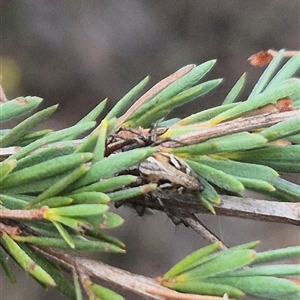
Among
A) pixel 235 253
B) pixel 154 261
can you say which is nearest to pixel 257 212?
pixel 235 253

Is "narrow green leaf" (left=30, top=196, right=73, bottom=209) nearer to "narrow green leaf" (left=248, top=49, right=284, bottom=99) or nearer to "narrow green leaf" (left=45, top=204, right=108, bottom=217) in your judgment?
"narrow green leaf" (left=45, top=204, right=108, bottom=217)

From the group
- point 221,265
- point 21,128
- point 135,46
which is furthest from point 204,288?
point 135,46

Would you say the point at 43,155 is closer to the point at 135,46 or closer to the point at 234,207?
the point at 234,207

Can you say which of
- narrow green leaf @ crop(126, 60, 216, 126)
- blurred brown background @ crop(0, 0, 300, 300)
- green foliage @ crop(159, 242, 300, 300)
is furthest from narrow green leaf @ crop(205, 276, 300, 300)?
blurred brown background @ crop(0, 0, 300, 300)

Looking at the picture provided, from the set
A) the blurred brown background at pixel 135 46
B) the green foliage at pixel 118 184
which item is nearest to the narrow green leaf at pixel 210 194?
the green foliage at pixel 118 184

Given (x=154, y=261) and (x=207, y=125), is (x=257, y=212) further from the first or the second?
(x=154, y=261)

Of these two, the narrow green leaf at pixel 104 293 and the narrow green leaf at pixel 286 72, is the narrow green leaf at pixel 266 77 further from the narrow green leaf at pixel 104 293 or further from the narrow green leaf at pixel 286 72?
the narrow green leaf at pixel 104 293

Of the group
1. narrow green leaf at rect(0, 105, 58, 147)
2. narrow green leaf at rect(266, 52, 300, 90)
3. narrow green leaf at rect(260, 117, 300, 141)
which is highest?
narrow green leaf at rect(266, 52, 300, 90)
